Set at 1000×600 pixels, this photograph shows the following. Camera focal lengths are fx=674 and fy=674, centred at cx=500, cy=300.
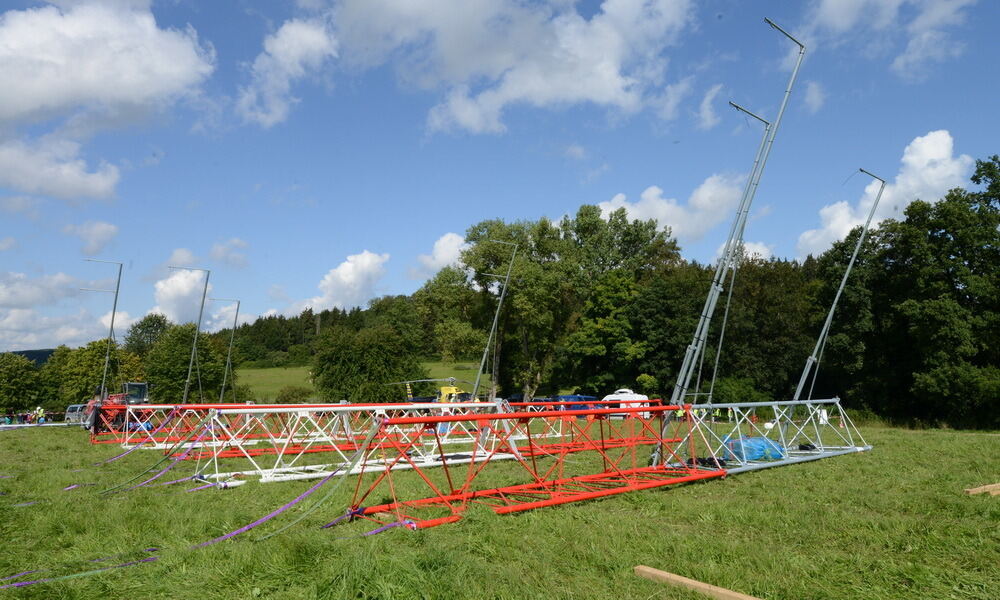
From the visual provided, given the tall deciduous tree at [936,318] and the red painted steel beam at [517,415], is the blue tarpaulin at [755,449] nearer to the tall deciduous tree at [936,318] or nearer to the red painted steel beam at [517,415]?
the red painted steel beam at [517,415]

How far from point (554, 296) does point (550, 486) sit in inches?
1303

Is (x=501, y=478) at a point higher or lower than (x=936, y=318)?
lower

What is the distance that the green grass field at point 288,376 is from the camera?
199 feet

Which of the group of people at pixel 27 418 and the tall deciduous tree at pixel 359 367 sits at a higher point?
the tall deciduous tree at pixel 359 367

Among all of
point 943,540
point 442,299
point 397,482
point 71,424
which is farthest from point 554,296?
point 943,540

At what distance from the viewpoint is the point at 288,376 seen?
72125 millimetres

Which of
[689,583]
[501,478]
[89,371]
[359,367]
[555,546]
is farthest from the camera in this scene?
[89,371]

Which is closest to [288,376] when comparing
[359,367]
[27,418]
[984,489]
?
[27,418]

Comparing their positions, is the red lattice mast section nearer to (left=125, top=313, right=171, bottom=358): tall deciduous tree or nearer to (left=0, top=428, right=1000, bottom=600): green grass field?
(left=0, top=428, right=1000, bottom=600): green grass field

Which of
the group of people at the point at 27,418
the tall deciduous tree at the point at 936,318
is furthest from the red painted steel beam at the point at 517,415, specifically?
the group of people at the point at 27,418

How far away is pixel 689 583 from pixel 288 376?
71.2 meters

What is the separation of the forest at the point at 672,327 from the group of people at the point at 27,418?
33.8ft

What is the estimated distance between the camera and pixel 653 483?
421 inches

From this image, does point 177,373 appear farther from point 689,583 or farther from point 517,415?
point 689,583
